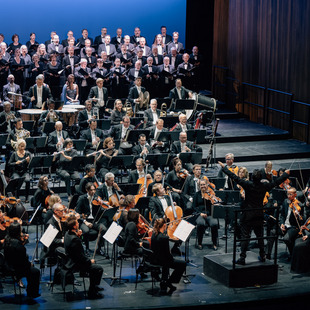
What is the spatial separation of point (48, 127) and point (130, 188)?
2.88m

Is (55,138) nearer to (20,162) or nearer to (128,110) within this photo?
(20,162)

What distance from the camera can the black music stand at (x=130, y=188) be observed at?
32.3ft

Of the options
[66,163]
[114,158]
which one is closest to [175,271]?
[114,158]

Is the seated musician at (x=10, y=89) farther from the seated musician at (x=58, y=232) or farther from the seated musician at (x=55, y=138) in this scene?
the seated musician at (x=58, y=232)

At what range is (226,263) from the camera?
8.43 meters

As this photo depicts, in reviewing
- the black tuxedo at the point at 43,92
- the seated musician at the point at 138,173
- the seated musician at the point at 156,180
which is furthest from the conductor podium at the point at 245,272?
the black tuxedo at the point at 43,92

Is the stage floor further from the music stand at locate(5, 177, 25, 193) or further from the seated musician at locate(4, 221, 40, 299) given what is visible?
the music stand at locate(5, 177, 25, 193)

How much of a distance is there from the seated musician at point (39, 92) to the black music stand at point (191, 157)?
11.7 feet

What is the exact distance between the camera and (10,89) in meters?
13.5

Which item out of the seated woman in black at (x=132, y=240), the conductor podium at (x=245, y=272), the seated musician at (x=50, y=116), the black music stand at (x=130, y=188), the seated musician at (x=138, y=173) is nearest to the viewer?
the conductor podium at (x=245, y=272)

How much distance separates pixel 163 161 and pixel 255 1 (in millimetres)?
6209

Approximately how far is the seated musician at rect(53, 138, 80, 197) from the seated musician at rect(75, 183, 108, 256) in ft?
5.85

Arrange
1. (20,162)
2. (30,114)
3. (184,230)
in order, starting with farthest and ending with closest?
1. (30,114)
2. (20,162)
3. (184,230)

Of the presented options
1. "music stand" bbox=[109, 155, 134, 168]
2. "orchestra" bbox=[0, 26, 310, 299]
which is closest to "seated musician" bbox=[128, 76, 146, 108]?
"orchestra" bbox=[0, 26, 310, 299]
